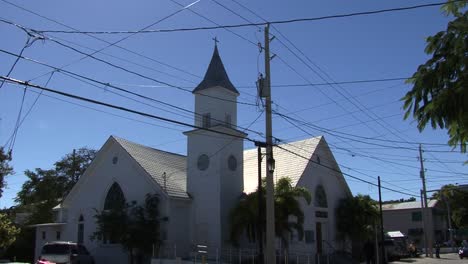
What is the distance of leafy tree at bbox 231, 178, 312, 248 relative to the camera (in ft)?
96.1

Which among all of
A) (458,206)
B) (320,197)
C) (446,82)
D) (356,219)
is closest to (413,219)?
(458,206)

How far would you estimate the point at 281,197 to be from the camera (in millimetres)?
29344

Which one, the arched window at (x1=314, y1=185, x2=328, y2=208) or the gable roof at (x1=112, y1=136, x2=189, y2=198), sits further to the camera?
the arched window at (x1=314, y1=185, x2=328, y2=208)

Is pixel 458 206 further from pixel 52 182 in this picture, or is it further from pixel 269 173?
pixel 269 173

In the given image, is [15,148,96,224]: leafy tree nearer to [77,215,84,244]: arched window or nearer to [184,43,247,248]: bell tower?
[77,215,84,244]: arched window

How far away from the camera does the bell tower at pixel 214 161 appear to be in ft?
109

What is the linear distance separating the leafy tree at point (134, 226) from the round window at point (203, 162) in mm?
3523

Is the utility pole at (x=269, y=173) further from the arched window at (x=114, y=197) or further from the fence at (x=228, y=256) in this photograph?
→ the arched window at (x=114, y=197)

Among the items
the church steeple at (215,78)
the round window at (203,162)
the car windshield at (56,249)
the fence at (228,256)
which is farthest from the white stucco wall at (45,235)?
the church steeple at (215,78)

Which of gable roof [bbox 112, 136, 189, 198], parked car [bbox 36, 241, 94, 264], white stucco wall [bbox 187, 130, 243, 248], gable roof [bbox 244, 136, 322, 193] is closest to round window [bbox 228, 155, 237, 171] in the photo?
white stucco wall [bbox 187, 130, 243, 248]

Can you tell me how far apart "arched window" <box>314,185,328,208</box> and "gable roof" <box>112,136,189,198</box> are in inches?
359

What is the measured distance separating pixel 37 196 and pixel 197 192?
2795 centimetres

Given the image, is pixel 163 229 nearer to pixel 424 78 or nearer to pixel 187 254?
pixel 187 254

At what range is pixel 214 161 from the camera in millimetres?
33781
